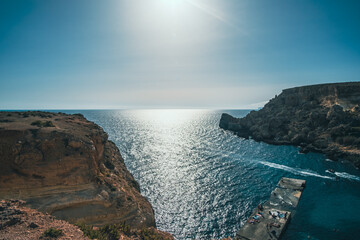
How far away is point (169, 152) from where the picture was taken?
268 feet

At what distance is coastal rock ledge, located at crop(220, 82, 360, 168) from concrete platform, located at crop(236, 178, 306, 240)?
33436 mm

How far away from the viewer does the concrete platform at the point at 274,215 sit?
30.3 m

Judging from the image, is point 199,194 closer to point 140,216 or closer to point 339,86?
point 140,216

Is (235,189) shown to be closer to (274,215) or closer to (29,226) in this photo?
(274,215)

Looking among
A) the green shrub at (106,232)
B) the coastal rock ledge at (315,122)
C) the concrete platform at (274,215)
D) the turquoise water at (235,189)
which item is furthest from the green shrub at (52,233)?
the coastal rock ledge at (315,122)

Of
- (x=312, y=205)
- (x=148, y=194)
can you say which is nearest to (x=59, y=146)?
(x=148, y=194)

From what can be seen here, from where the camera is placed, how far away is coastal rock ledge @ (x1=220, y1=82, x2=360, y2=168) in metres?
70.9

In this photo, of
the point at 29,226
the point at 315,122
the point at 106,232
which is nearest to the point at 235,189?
the point at 106,232

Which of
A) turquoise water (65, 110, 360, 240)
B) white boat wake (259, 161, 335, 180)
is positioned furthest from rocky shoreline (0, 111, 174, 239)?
white boat wake (259, 161, 335, 180)

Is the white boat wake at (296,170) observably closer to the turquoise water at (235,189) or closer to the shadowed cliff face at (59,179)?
the turquoise water at (235,189)

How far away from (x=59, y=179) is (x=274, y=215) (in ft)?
121

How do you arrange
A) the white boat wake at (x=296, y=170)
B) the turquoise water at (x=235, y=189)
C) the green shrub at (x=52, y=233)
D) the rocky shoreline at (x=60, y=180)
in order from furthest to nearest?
the white boat wake at (x=296, y=170)
the turquoise water at (x=235, y=189)
the rocky shoreline at (x=60, y=180)
the green shrub at (x=52, y=233)

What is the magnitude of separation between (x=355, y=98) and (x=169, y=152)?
9782 cm

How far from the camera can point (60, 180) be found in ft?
80.0
